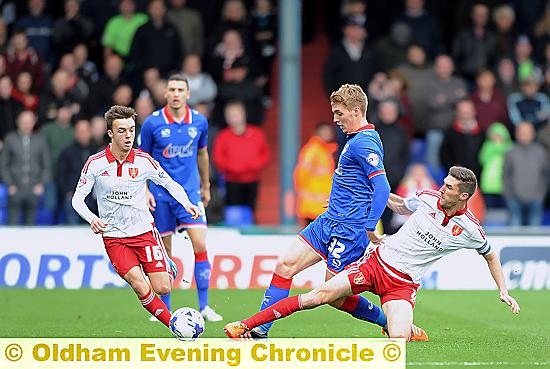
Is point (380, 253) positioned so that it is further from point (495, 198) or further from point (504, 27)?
point (504, 27)

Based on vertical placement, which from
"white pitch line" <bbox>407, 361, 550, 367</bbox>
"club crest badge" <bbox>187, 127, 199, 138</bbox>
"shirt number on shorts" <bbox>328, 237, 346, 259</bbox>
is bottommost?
"white pitch line" <bbox>407, 361, 550, 367</bbox>

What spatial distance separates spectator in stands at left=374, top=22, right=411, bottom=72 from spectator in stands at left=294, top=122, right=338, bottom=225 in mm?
2632

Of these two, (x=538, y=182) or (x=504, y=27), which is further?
(x=504, y=27)

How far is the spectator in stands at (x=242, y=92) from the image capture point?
1775 centimetres

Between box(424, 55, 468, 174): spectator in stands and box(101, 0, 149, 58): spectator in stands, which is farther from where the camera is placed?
box(101, 0, 149, 58): spectator in stands

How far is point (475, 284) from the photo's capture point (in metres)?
14.8

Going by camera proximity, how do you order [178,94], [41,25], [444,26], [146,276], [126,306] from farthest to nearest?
1. [444,26]
2. [41,25]
3. [126,306]
4. [178,94]
5. [146,276]

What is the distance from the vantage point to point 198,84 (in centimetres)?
1773

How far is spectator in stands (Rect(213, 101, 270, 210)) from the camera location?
16797mm

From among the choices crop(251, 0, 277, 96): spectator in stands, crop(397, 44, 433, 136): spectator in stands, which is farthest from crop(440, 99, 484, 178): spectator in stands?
crop(251, 0, 277, 96): spectator in stands

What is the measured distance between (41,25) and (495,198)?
284 inches

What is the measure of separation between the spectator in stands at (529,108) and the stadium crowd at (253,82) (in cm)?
2

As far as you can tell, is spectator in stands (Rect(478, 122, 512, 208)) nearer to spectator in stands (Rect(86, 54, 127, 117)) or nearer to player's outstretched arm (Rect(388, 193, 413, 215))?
spectator in stands (Rect(86, 54, 127, 117))

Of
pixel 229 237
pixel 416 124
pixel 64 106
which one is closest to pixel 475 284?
pixel 229 237
